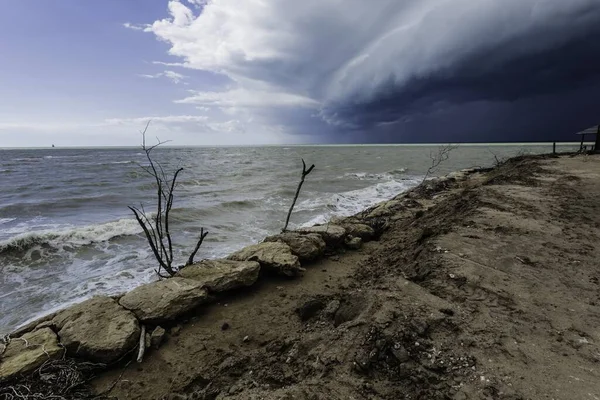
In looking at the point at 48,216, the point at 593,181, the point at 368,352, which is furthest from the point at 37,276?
the point at 593,181

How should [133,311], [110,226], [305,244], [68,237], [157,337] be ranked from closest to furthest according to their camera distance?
[157,337], [133,311], [305,244], [68,237], [110,226]

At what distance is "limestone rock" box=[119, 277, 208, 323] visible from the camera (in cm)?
443

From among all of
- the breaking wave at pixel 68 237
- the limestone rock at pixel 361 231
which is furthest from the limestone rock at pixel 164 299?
the breaking wave at pixel 68 237

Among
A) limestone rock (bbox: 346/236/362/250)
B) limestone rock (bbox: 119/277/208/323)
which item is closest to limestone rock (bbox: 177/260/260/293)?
limestone rock (bbox: 119/277/208/323)

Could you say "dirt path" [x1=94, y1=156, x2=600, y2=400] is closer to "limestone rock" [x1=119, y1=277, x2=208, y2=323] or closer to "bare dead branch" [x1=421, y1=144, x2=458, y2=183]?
"limestone rock" [x1=119, y1=277, x2=208, y2=323]

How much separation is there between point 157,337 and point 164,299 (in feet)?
1.92

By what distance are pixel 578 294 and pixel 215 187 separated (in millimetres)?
18863

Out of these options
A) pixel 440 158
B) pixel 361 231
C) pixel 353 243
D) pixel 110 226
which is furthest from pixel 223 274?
pixel 440 158

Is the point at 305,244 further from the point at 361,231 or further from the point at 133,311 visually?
the point at 133,311

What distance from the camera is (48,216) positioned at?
13.4m

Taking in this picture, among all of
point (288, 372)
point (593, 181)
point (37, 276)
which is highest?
point (593, 181)

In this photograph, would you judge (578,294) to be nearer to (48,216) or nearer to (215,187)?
(48,216)

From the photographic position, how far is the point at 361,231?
7859 mm

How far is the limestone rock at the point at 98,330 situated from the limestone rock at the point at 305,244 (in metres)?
3.14
